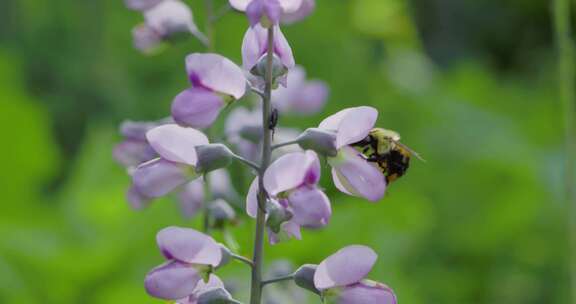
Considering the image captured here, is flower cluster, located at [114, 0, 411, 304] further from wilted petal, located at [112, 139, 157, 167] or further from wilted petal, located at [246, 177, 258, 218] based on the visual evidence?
wilted petal, located at [112, 139, 157, 167]

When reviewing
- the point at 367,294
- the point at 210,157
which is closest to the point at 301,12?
the point at 210,157

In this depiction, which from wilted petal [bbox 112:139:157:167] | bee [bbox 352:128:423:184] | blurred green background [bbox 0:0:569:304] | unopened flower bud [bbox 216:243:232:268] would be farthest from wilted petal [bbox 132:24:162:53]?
blurred green background [bbox 0:0:569:304]

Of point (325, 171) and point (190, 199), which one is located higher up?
point (190, 199)

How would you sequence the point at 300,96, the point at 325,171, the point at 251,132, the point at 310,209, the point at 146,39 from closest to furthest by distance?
the point at 310,209, the point at 251,132, the point at 146,39, the point at 300,96, the point at 325,171

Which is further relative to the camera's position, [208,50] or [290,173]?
[208,50]

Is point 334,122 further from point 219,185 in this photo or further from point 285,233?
point 219,185

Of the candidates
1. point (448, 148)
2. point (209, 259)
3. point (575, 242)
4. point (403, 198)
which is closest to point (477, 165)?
A: point (448, 148)
